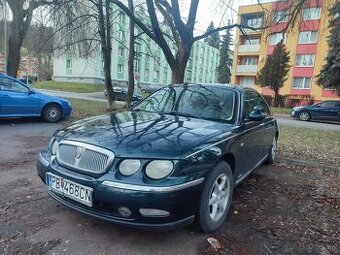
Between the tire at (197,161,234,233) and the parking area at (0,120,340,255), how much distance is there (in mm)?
129

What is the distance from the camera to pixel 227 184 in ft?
11.8

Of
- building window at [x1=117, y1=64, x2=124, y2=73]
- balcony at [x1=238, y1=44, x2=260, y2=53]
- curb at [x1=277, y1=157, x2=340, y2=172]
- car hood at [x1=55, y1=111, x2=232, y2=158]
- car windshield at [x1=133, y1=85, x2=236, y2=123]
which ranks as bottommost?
curb at [x1=277, y1=157, x2=340, y2=172]

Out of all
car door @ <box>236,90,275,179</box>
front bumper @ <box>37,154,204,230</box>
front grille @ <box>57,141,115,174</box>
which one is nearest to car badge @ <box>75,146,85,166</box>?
front grille @ <box>57,141,115,174</box>

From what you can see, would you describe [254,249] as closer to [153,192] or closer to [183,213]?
[183,213]

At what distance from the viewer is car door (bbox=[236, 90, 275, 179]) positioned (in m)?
4.10

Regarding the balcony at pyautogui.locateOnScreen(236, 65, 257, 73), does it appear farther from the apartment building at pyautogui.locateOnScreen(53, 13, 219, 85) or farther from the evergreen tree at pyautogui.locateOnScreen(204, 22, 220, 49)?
the apartment building at pyautogui.locateOnScreen(53, 13, 219, 85)

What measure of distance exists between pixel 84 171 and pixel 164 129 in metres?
0.93

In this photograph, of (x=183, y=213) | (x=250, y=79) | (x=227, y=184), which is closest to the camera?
(x=183, y=213)

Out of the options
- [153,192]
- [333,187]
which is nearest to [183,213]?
[153,192]

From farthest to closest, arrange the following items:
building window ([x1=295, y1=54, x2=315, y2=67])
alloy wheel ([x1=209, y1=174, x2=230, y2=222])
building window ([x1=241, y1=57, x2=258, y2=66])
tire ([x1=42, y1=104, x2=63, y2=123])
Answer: building window ([x1=241, y1=57, x2=258, y2=66]) → building window ([x1=295, y1=54, x2=315, y2=67]) → tire ([x1=42, y1=104, x2=63, y2=123]) → alloy wheel ([x1=209, y1=174, x2=230, y2=222])

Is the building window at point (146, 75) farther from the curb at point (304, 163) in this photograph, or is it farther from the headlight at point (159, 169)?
the headlight at point (159, 169)

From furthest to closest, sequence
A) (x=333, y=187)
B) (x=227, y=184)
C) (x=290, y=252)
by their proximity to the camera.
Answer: (x=333, y=187) → (x=227, y=184) → (x=290, y=252)

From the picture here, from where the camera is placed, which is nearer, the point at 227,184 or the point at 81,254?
the point at 81,254

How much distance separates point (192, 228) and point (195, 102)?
1.79 meters
